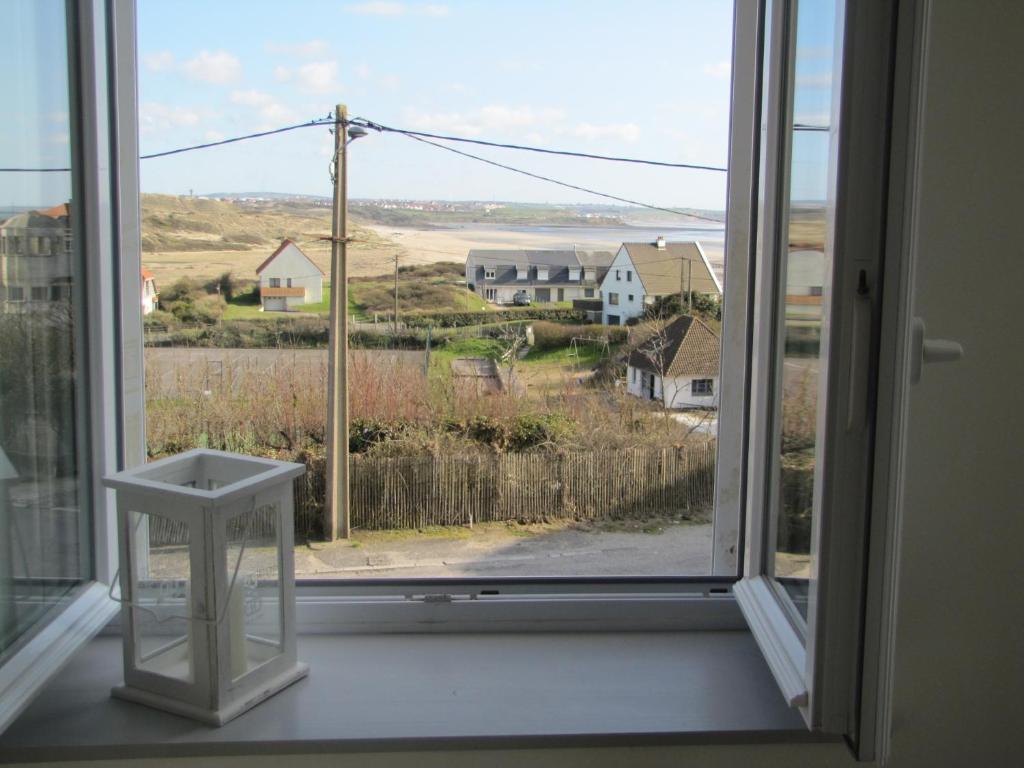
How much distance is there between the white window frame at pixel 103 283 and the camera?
1.46m

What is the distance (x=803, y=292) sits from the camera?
1279 mm

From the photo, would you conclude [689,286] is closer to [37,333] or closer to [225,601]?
[225,601]

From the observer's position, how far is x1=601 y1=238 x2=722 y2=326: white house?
1.67 m

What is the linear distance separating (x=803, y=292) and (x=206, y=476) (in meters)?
0.93

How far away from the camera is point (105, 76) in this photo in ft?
5.03

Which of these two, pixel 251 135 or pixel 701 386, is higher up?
pixel 251 135

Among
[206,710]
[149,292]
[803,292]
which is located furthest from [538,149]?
[206,710]

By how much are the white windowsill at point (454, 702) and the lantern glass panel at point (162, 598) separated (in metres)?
0.08

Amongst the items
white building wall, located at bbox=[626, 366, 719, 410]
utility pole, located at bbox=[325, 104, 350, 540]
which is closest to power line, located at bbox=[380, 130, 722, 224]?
utility pole, located at bbox=[325, 104, 350, 540]

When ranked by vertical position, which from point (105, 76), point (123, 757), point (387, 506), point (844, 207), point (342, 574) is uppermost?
point (105, 76)

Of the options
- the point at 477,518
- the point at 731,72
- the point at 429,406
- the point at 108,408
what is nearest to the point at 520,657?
the point at 477,518

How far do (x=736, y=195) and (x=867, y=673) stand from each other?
2.84 ft

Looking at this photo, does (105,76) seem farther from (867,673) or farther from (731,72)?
(867,673)

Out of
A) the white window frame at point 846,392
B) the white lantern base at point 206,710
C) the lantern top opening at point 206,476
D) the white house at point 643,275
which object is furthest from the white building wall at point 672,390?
the white lantern base at point 206,710
